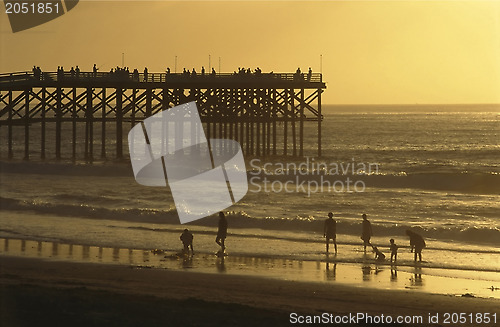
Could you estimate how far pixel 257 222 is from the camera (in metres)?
31.2

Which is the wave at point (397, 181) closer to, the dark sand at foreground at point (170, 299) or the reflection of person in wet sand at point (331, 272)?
the reflection of person in wet sand at point (331, 272)

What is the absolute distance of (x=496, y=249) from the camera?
26109mm

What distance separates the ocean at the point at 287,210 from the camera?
2528cm

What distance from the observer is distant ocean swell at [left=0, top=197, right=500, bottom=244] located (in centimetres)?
2903

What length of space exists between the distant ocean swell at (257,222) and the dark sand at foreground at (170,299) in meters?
10.4

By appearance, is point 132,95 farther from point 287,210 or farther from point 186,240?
point 186,240

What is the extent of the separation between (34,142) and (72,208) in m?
64.3

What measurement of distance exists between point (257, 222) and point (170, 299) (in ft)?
49.4

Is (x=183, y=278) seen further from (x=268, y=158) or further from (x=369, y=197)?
(x=268, y=158)

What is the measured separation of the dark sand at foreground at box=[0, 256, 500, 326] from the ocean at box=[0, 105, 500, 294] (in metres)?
3.70

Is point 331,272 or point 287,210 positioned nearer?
point 331,272

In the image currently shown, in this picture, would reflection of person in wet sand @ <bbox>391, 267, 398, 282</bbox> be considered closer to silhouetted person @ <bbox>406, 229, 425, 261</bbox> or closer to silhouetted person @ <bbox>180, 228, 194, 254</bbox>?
silhouetted person @ <bbox>406, 229, 425, 261</bbox>

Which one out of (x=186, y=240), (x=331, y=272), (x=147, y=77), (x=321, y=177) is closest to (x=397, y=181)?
(x=321, y=177)

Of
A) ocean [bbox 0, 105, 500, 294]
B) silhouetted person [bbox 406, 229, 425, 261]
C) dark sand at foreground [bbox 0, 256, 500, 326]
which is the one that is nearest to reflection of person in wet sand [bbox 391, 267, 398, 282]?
ocean [bbox 0, 105, 500, 294]
